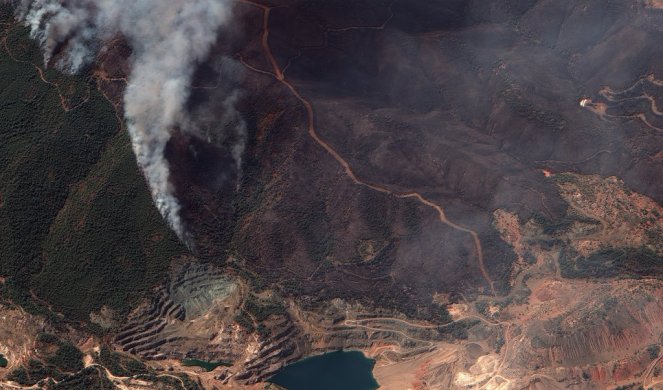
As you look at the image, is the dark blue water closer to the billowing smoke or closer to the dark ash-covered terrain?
the dark ash-covered terrain

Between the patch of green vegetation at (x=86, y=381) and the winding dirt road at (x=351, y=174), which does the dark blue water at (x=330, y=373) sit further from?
the patch of green vegetation at (x=86, y=381)

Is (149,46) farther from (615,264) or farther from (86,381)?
(615,264)

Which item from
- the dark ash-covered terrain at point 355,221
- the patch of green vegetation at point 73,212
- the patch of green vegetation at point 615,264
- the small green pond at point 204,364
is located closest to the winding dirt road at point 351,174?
the dark ash-covered terrain at point 355,221

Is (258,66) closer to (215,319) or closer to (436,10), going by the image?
(436,10)

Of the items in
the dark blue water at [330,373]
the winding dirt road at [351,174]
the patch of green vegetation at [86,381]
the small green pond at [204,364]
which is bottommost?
the dark blue water at [330,373]

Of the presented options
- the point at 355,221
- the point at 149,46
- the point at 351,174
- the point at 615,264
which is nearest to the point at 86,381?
the point at 355,221

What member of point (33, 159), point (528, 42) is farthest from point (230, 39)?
point (528, 42)

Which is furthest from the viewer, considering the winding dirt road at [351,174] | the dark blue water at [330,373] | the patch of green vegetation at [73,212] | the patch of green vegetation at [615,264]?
the winding dirt road at [351,174]
